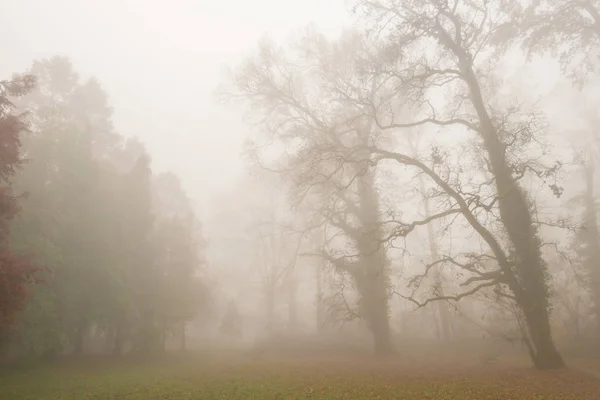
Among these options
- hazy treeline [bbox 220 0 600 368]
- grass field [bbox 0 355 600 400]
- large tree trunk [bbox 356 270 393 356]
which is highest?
hazy treeline [bbox 220 0 600 368]

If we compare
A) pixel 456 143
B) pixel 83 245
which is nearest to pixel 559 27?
pixel 456 143

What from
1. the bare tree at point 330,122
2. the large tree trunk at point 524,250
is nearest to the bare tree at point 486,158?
the large tree trunk at point 524,250

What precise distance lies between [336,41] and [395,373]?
62.0ft

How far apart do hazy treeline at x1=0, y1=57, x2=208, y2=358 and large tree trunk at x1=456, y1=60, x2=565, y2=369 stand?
19361 millimetres

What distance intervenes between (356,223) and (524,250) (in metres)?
11.9

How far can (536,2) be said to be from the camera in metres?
17.7

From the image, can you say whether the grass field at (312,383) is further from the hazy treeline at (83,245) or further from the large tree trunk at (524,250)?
the hazy treeline at (83,245)

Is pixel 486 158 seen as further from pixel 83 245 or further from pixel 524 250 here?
pixel 83 245

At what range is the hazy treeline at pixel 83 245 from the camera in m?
20.5

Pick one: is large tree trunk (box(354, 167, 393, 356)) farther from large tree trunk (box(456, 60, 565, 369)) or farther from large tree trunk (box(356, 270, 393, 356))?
large tree trunk (box(456, 60, 565, 369))

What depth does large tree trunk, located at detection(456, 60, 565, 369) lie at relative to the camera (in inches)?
568

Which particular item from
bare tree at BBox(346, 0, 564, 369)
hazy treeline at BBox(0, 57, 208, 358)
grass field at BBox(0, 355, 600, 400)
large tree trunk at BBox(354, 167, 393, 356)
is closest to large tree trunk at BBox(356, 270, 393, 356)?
large tree trunk at BBox(354, 167, 393, 356)

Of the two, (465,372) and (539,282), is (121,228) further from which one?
(539,282)

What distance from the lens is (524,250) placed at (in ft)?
49.3
